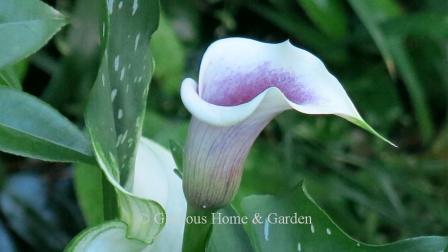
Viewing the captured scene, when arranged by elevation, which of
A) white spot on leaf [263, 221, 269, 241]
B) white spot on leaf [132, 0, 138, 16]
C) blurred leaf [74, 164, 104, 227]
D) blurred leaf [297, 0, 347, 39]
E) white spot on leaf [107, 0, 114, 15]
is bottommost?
blurred leaf [74, 164, 104, 227]

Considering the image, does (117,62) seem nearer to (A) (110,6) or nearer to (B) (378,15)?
(A) (110,6)

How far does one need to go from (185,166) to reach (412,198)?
2.49ft

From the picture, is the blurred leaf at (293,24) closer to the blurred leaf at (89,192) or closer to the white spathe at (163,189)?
the blurred leaf at (89,192)

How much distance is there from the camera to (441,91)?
1111 millimetres

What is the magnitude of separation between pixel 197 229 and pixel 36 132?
0.30 feet

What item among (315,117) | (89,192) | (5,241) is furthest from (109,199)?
(315,117)

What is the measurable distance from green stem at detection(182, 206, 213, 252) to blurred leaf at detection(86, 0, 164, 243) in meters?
0.01

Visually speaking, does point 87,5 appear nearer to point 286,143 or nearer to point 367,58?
point 286,143

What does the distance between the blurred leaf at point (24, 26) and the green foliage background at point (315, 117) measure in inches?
9.2

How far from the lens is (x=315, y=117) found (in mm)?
1021

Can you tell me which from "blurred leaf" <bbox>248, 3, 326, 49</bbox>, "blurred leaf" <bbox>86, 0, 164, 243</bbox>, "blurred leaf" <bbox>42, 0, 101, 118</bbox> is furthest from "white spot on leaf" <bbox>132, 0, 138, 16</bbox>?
"blurred leaf" <bbox>248, 3, 326, 49</bbox>

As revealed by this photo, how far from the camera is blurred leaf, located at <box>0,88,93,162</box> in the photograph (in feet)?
1.20

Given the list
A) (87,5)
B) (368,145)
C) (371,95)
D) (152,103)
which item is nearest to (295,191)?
(87,5)

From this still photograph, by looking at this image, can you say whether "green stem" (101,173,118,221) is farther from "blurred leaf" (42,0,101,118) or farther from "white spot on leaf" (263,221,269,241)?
"blurred leaf" (42,0,101,118)
